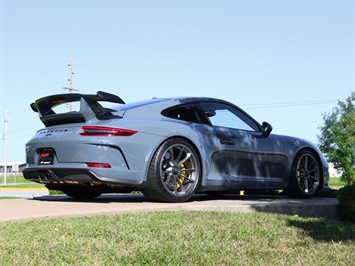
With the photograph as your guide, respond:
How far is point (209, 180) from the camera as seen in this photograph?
7125 mm

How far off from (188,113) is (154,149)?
114 cm

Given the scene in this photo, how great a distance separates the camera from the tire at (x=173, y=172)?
655 centimetres

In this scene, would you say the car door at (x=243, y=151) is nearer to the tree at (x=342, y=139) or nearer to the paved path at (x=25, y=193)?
the paved path at (x=25, y=193)

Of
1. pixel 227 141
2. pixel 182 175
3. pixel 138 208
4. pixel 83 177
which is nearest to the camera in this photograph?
pixel 138 208

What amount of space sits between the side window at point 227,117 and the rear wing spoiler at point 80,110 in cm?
142

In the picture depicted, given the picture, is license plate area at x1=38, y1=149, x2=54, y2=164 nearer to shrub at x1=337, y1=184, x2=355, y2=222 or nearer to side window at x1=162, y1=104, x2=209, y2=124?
side window at x1=162, y1=104, x2=209, y2=124

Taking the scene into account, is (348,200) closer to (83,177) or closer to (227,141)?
(227,141)

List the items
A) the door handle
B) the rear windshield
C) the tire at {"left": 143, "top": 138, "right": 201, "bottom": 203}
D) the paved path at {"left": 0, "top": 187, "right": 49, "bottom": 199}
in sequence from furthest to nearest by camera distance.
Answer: the paved path at {"left": 0, "top": 187, "right": 49, "bottom": 199} → the door handle → the rear windshield → the tire at {"left": 143, "top": 138, "right": 201, "bottom": 203}

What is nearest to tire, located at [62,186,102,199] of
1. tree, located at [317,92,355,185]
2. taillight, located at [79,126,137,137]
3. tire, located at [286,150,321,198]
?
taillight, located at [79,126,137,137]

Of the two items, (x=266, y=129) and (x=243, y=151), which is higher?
(x=266, y=129)

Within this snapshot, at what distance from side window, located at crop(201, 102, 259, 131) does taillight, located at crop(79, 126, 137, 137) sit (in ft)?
5.22

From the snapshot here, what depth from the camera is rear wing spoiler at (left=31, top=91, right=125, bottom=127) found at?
6.59 meters

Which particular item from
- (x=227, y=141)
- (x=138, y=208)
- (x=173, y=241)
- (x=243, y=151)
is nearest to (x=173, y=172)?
(x=138, y=208)

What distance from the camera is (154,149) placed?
656 cm
